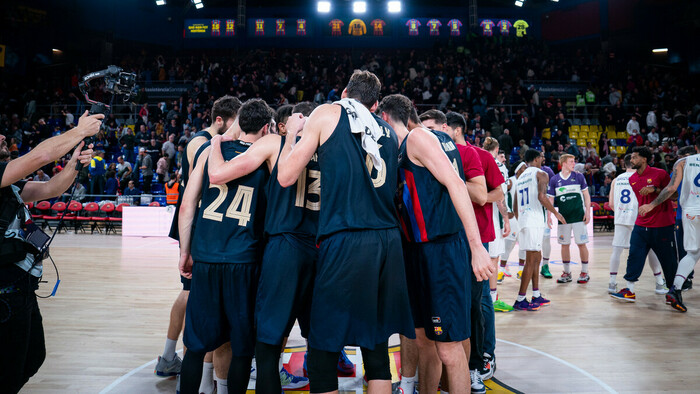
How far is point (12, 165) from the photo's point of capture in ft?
7.62

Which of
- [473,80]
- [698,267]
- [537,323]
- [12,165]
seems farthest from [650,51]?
[12,165]

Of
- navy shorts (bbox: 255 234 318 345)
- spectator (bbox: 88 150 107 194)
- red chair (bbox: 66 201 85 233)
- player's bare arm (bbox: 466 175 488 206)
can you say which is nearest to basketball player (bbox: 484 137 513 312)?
player's bare arm (bbox: 466 175 488 206)

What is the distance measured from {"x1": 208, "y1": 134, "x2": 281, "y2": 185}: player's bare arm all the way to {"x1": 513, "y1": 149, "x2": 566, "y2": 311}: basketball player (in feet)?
13.8

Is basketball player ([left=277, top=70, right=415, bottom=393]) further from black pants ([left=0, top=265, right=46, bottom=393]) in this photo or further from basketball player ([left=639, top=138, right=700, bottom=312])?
basketball player ([left=639, top=138, right=700, bottom=312])

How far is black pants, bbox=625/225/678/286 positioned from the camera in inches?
254

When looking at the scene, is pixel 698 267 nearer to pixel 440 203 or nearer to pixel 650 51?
pixel 440 203

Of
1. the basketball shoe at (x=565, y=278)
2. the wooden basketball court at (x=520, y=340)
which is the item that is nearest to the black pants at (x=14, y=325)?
the wooden basketball court at (x=520, y=340)

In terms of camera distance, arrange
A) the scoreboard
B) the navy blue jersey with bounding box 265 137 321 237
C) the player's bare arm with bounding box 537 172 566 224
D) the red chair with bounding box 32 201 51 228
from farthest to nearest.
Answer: the scoreboard < the red chair with bounding box 32 201 51 228 < the player's bare arm with bounding box 537 172 566 224 < the navy blue jersey with bounding box 265 137 321 237

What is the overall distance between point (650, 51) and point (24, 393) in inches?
1165

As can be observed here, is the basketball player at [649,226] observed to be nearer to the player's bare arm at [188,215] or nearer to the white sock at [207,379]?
the white sock at [207,379]

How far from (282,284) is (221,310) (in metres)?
0.52

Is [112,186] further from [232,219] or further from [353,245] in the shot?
[353,245]

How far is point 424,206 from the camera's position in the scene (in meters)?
2.88

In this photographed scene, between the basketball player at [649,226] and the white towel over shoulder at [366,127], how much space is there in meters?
5.29
